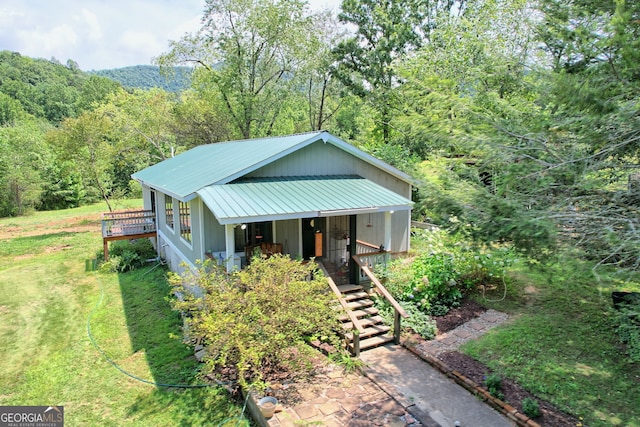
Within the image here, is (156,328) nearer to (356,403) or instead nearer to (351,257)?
(351,257)

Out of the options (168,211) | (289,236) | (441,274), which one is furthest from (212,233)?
(441,274)

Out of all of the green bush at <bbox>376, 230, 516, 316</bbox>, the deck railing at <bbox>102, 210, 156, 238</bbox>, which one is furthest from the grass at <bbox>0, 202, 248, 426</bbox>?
the green bush at <bbox>376, 230, 516, 316</bbox>

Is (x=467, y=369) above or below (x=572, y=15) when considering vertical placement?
below

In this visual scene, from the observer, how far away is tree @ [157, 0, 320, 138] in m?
28.9

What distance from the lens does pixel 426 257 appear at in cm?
1124

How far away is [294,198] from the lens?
393 inches

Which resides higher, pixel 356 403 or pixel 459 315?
A: pixel 459 315

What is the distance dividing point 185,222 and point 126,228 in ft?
18.2

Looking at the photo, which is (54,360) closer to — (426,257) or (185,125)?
(426,257)

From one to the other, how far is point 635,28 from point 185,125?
30.3m

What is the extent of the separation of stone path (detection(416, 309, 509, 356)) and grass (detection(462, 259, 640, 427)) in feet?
0.87

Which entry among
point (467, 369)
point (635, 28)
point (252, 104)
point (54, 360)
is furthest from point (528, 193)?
point (252, 104)

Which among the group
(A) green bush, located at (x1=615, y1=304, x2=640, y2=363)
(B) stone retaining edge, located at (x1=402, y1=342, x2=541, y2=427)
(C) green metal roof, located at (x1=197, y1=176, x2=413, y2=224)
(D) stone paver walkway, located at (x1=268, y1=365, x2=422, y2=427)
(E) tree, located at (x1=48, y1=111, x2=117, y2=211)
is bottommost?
(D) stone paver walkway, located at (x1=268, y1=365, x2=422, y2=427)

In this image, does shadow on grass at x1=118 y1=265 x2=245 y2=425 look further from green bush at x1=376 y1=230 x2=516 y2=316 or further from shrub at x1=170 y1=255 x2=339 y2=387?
green bush at x1=376 y1=230 x2=516 y2=316
